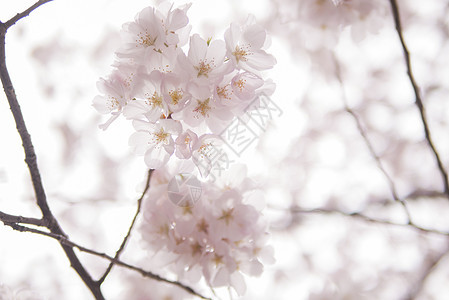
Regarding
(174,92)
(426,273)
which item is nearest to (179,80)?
(174,92)

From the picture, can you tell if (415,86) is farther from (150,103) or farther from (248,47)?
(150,103)

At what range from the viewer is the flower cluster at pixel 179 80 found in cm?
111

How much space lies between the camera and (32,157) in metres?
1.22

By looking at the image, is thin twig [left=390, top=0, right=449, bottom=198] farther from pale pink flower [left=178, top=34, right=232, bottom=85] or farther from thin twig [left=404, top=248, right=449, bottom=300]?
thin twig [left=404, top=248, right=449, bottom=300]

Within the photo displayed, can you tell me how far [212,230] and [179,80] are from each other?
557 millimetres

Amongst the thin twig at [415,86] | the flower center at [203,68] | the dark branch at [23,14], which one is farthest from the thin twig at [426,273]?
the dark branch at [23,14]

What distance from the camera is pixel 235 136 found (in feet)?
4.59

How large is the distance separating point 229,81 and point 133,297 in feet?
9.20

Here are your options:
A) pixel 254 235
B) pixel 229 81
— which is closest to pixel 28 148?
pixel 229 81

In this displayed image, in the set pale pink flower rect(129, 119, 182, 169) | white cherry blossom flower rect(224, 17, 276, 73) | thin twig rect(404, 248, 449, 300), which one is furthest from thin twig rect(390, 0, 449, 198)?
thin twig rect(404, 248, 449, 300)

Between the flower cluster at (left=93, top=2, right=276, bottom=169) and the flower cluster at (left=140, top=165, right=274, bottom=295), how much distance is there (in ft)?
0.88

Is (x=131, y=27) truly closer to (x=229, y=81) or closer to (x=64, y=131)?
(x=229, y=81)

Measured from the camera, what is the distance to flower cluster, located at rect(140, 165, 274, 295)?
1.38 meters

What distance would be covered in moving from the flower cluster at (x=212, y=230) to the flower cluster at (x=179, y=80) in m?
0.27
